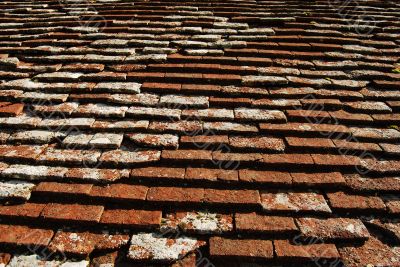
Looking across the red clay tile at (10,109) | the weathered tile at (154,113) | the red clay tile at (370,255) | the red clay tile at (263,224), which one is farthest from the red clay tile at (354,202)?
the red clay tile at (10,109)

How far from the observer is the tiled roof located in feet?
5.61

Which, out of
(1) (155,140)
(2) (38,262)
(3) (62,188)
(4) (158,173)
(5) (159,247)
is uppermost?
(1) (155,140)

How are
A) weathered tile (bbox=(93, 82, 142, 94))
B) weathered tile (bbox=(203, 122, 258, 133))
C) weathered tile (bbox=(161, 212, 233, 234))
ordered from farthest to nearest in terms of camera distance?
weathered tile (bbox=(93, 82, 142, 94)) < weathered tile (bbox=(203, 122, 258, 133)) < weathered tile (bbox=(161, 212, 233, 234))

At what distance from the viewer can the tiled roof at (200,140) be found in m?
1.71

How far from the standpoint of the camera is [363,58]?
2869 millimetres

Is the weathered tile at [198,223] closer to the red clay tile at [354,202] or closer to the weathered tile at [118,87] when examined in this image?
the red clay tile at [354,202]

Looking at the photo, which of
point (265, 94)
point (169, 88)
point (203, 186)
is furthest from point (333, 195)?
point (169, 88)

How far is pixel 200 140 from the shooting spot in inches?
84.7

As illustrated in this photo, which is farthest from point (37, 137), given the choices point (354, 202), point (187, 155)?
point (354, 202)

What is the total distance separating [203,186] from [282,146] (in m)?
0.63

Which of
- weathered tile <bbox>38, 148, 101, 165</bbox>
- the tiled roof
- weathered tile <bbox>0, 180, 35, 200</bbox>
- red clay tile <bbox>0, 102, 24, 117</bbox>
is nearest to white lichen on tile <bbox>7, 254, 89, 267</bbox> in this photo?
the tiled roof

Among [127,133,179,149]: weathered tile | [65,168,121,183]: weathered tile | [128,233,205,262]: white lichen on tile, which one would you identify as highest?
[127,133,179,149]: weathered tile

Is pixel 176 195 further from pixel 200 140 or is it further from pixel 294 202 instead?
pixel 294 202

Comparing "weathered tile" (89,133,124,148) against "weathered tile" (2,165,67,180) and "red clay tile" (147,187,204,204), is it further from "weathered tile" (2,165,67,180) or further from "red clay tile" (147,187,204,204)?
"red clay tile" (147,187,204,204)
